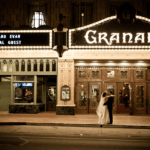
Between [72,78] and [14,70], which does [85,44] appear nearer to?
[72,78]

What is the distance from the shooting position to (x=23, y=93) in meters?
15.9

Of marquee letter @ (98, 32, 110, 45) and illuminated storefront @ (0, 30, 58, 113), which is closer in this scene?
marquee letter @ (98, 32, 110, 45)

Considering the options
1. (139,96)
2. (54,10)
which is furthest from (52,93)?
(139,96)

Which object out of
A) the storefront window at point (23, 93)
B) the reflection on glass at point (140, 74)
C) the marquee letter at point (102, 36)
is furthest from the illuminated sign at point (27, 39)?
the reflection on glass at point (140, 74)

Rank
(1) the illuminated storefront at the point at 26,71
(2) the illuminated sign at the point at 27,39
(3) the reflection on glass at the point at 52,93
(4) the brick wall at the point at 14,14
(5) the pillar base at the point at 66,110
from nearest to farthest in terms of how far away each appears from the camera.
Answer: (2) the illuminated sign at the point at 27,39 < (5) the pillar base at the point at 66,110 < (1) the illuminated storefront at the point at 26,71 < (4) the brick wall at the point at 14,14 < (3) the reflection on glass at the point at 52,93

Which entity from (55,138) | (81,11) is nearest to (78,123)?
(55,138)

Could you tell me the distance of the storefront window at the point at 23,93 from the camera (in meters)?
15.9

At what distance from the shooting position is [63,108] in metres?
15.2

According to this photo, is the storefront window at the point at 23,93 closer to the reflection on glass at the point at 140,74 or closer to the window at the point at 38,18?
the window at the point at 38,18

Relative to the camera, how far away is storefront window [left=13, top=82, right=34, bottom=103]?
52.1 feet

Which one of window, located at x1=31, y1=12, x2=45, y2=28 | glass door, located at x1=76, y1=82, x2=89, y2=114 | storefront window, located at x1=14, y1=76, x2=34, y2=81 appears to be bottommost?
glass door, located at x1=76, y1=82, x2=89, y2=114

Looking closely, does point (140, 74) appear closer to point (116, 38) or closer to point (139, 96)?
point (139, 96)

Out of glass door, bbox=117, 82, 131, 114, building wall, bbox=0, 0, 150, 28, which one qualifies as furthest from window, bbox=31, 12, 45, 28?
glass door, bbox=117, 82, 131, 114

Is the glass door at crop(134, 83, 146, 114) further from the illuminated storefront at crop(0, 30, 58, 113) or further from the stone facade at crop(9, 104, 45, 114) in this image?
the stone facade at crop(9, 104, 45, 114)
